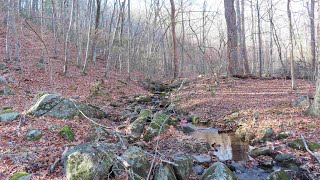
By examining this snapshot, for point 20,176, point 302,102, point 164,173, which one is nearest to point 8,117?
point 20,176

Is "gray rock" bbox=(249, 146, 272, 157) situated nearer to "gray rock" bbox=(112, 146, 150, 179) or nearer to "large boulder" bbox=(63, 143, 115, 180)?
"gray rock" bbox=(112, 146, 150, 179)

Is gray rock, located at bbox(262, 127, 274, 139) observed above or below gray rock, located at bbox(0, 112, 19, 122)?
below

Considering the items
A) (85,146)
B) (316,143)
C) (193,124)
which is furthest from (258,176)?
(193,124)

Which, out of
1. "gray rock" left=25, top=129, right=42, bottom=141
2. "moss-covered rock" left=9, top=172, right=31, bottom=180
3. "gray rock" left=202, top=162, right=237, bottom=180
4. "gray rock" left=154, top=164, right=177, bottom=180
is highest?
"gray rock" left=25, top=129, right=42, bottom=141

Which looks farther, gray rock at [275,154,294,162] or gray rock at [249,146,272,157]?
gray rock at [249,146,272,157]

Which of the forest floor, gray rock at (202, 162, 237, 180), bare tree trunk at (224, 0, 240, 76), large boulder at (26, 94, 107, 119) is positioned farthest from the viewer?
bare tree trunk at (224, 0, 240, 76)

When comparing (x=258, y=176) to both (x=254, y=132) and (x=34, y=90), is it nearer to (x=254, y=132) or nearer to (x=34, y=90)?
(x=254, y=132)

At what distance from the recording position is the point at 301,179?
5504 mm

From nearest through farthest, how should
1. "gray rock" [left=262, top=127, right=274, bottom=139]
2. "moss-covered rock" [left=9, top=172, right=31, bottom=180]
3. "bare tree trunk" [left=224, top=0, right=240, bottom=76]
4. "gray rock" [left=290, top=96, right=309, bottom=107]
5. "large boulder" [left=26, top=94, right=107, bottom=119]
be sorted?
1. "moss-covered rock" [left=9, top=172, right=31, bottom=180]
2. "gray rock" [left=262, top=127, right=274, bottom=139]
3. "large boulder" [left=26, top=94, right=107, bottom=119]
4. "gray rock" [left=290, top=96, right=309, bottom=107]
5. "bare tree trunk" [left=224, top=0, right=240, bottom=76]

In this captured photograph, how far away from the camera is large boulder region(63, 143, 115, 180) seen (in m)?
4.66

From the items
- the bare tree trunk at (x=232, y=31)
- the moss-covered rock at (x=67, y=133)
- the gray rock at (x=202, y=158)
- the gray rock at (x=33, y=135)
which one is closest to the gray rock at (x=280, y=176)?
the gray rock at (x=202, y=158)

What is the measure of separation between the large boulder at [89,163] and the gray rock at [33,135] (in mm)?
2192

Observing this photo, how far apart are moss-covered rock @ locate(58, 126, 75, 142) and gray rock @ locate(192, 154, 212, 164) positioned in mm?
3459

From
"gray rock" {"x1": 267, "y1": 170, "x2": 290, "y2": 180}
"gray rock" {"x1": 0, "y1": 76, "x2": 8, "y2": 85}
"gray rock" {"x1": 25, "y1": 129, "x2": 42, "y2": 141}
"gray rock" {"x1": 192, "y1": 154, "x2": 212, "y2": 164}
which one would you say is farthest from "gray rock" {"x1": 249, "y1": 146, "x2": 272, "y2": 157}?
"gray rock" {"x1": 0, "y1": 76, "x2": 8, "y2": 85}
